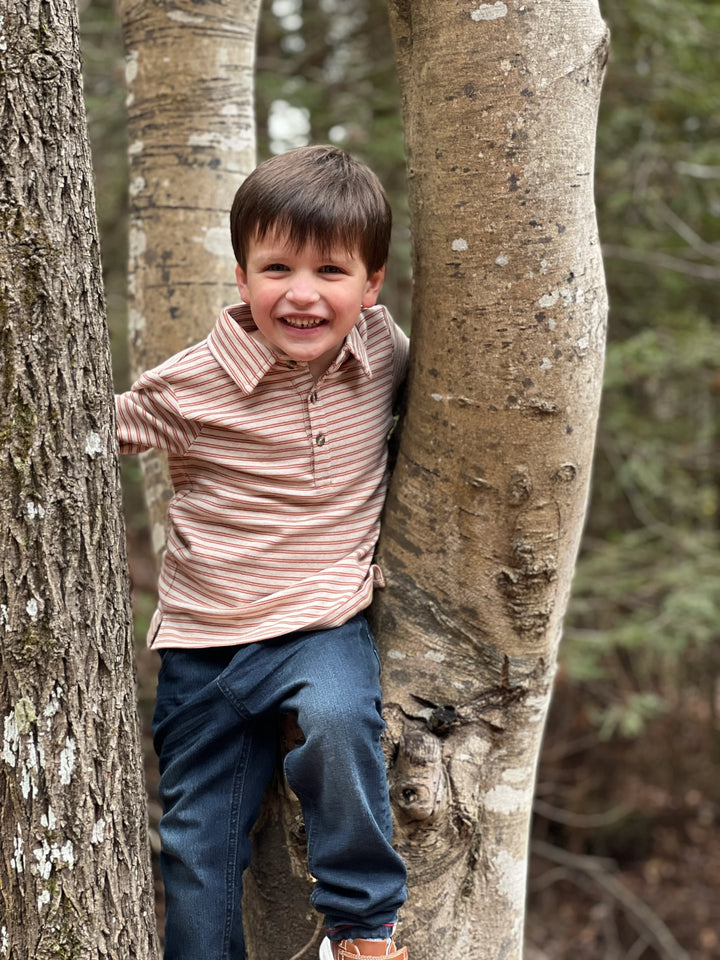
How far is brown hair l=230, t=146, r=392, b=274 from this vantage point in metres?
1.92

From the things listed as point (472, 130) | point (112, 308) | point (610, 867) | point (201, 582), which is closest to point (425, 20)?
point (472, 130)

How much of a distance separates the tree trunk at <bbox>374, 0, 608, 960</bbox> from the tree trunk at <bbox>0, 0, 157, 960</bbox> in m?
0.63

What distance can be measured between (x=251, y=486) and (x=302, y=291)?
418 millimetres

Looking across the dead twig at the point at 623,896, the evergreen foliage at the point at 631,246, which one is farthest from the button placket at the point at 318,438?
the dead twig at the point at 623,896

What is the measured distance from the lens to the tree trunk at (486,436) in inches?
72.6

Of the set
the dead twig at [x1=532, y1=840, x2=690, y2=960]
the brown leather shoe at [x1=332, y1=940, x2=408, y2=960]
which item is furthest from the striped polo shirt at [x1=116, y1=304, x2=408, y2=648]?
the dead twig at [x1=532, y1=840, x2=690, y2=960]

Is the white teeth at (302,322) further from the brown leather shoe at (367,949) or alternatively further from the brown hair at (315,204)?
the brown leather shoe at (367,949)

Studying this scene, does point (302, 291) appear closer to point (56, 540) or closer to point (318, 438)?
point (318, 438)

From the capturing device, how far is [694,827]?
7184mm

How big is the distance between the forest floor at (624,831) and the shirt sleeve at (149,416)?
14.7ft

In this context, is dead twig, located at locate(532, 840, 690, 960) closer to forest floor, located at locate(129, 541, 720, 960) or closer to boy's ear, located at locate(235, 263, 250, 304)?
forest floor, located at locate(129, 541, 720, 960)

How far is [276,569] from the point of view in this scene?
203cm

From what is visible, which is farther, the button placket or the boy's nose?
the button placket

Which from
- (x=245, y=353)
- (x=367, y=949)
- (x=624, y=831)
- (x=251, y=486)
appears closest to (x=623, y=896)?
(x=624, y=831)
